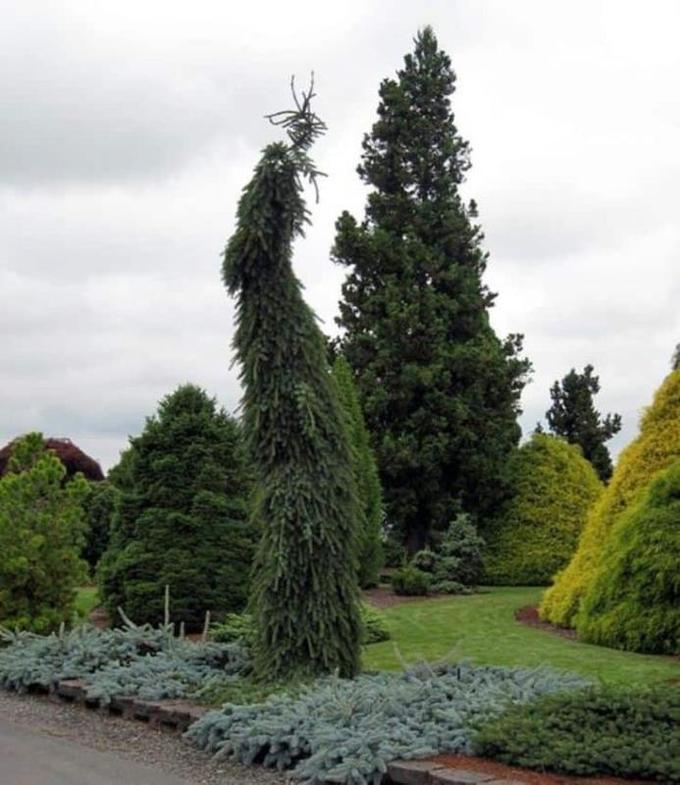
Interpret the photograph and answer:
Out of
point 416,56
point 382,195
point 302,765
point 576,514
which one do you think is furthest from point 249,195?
point 416,56

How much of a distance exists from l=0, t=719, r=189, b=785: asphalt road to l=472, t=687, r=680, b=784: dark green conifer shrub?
2032mm

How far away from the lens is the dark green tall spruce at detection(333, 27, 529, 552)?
901 inches

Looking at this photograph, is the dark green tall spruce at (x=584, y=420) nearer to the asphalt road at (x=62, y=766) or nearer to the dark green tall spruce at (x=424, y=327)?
the dark green tall spruce at (x=424, y=327)

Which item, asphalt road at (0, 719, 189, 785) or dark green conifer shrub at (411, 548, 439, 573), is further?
dark green conifer shrub at (411, 548, 439, 573)

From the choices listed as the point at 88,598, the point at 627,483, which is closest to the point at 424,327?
the point at 88,598

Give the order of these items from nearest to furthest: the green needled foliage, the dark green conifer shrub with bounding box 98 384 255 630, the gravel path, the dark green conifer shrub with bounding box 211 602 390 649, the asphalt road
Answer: the asphalt road → the gravel path → the dark green conifer shrub with bounding box 211 602 390 649 → the green needled foliage → the dark green conifer shrub with bounding box 98 384 255 630

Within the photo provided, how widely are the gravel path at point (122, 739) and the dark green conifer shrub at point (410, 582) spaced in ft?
31.3

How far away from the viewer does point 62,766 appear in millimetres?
7004

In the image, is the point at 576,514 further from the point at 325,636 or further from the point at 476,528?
the point at 325,636

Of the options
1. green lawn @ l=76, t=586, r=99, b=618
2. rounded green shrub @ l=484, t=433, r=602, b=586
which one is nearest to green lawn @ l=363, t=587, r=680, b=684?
rounded green shrub @ l=484, t=433, r=602, b=586

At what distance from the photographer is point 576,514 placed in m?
21.5

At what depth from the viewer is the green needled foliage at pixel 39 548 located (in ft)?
39.9

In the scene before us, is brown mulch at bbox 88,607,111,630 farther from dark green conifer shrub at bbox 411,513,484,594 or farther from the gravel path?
dark green conifer shrub at bbox 411,513,484,594

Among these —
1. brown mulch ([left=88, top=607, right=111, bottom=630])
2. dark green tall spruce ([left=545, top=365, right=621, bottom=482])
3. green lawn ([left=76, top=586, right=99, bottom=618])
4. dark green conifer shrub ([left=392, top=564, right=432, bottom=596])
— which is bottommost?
brown mulch ([left=88, top=607, right=111, bottom=630])
